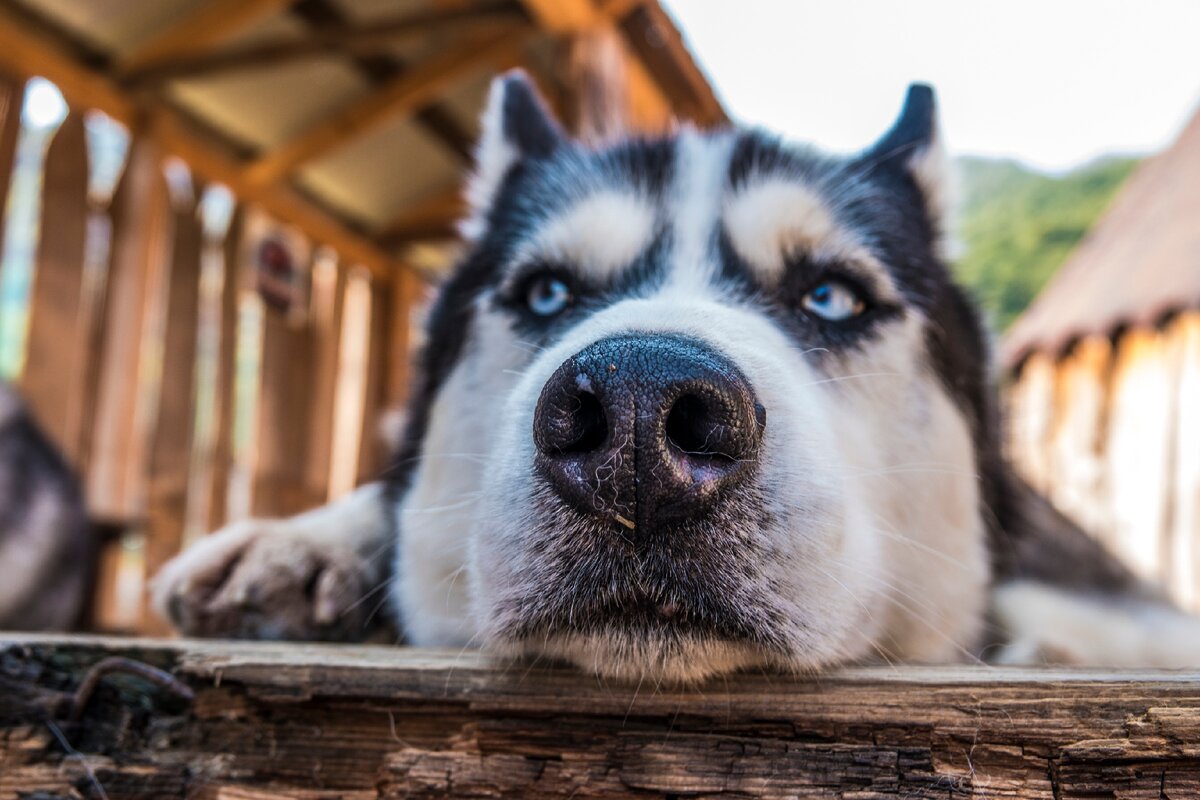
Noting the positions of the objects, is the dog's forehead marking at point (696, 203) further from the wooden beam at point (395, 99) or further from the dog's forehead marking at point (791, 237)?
the wooden beam at point (395, 99)

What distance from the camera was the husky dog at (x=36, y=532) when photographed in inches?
169

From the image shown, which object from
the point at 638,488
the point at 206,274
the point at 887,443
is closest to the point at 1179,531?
the point at 887,443

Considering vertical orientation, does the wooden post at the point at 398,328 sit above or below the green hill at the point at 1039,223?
below

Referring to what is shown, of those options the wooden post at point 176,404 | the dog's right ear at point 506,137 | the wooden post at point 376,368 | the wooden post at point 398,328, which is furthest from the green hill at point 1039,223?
the wooden post at point 176,404

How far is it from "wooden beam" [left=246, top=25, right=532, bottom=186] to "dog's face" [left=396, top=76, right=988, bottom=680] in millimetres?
3207

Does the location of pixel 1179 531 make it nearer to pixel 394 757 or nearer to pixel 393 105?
pixel 393 105

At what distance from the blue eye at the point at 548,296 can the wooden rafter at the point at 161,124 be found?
457 cm

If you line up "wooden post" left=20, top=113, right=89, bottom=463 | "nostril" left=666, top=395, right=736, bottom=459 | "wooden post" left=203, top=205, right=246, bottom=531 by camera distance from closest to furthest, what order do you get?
1. "nostril" left=666, top=395, right=736, bottom=459
2. "wooden post" left=20, top=113, right=89, bottom=463
3. "wooden post" left=203, top=205, right=246, bottom=531

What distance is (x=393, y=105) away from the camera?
20.9 feet

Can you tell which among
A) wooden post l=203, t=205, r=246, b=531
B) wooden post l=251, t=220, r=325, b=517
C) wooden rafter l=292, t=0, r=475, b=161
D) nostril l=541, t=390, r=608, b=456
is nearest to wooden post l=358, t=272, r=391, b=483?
wooden post l=251, t=220, r=325, b=517

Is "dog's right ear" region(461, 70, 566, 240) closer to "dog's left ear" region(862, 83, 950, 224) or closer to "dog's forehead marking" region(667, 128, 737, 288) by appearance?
"dog's forehead marking" region(667, 128, 737, 288)

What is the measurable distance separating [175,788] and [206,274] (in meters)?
6.40

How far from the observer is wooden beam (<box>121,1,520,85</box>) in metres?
5.49

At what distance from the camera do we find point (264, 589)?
2018 mm
